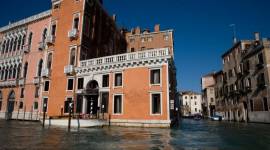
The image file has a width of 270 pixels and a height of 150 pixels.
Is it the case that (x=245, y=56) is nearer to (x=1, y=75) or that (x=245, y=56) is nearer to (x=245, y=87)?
(x=245, y=87)

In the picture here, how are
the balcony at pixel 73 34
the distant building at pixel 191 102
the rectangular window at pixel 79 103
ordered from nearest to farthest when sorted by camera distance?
the rectangular window at pixel 79 103 → the balcony at pixel 73 34 → the distant building at pixel 191 102

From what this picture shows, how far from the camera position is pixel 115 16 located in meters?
35.4

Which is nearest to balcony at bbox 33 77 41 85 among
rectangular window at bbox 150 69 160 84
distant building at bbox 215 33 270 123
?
rectangular window at bbox 150 69 160 84

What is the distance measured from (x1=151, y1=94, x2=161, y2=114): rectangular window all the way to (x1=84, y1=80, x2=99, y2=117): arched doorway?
598 cm

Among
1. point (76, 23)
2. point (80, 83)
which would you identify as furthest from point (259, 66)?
point (76, 23)

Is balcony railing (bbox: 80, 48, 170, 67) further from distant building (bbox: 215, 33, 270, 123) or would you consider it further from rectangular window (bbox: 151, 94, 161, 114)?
distant building (bbox: 215, 33, 270, 123)

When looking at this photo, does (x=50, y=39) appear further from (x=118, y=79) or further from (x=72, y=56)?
(x=118, y=79)

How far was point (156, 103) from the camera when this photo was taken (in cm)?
1831

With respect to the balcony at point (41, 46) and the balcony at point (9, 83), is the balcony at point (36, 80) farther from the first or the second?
the balcony at point (9, 83)

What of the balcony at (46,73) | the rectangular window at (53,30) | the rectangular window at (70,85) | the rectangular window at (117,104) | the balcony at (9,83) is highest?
the rectangular window at (53,30)

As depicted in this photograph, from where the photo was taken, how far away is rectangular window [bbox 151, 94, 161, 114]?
18.0 m

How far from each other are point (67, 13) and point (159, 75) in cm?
1520

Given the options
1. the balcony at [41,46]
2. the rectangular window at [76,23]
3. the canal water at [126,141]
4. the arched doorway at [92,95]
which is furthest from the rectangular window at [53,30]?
the canal water at [126,141]

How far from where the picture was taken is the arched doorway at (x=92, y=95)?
21000mm
